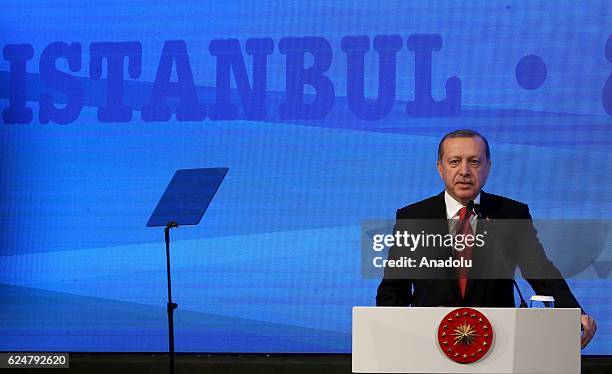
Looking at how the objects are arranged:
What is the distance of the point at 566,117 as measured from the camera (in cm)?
434

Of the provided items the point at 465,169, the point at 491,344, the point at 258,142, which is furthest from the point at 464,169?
the point at 491,344

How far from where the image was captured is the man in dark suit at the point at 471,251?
3768 mm

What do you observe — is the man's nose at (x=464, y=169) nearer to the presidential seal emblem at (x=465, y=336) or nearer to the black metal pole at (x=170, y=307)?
the presidential seal emblem at (x=465, y=336)

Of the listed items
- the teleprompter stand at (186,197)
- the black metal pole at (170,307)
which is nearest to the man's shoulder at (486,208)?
the teleprompter stand at (186,197)

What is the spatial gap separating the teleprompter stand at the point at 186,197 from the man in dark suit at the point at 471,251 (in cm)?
100

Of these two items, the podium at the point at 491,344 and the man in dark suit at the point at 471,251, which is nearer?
the podium at the point at 491,344

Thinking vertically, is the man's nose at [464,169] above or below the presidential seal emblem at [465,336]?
above

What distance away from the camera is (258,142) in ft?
14.9

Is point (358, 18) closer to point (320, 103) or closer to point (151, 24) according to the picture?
point (320, 103)

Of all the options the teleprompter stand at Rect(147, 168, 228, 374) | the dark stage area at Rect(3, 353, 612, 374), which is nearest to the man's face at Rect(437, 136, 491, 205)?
the dark stage area at Rect(3, 353, 612, 374)

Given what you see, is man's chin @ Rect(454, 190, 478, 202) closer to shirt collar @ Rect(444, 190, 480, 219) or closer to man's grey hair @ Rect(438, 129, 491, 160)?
shirt collar @ Rect(444, 190, 480, 219)

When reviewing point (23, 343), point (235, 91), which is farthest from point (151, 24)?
point (23, 343)

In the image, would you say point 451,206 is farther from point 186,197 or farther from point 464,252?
point 186,197

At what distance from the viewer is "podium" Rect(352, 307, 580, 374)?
2719 mm
